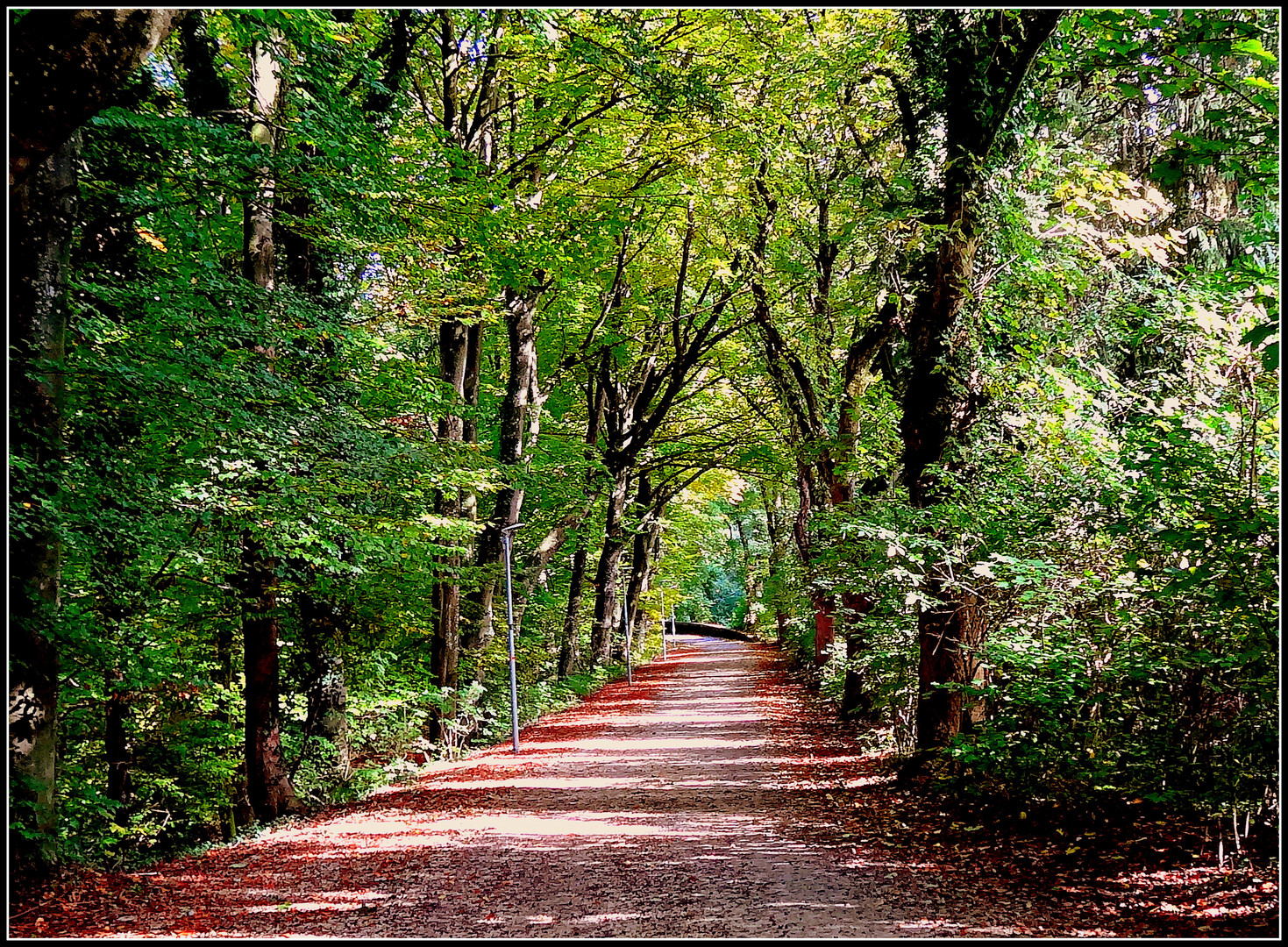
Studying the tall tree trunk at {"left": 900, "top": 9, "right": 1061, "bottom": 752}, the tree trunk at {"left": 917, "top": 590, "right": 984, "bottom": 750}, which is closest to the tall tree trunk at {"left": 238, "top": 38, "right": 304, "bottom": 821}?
the tall tree trunk at {"left": 900, "top": 9, "right": 1061, "bottom": 752}

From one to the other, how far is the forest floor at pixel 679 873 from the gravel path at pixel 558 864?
26 millimetres

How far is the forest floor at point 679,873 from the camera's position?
470 cm

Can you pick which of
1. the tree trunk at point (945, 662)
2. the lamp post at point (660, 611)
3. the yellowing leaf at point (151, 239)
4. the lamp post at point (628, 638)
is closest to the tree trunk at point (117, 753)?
the yellowing leaf at point (151, 239)

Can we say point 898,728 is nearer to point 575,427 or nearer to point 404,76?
point 404,76

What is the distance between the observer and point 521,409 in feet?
47.9

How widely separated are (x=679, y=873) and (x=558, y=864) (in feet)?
3.62

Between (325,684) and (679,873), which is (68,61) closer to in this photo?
(679,873)

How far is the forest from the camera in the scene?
5113 mm

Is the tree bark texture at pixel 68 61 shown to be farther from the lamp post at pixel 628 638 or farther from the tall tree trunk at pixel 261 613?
the lamp post at pixel 628 638

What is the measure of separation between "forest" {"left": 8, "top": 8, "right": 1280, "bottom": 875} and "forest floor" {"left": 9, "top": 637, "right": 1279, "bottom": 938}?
1.69 feet

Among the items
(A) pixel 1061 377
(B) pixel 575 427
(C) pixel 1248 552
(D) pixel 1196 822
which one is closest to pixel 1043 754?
(D) pixel 1196 822

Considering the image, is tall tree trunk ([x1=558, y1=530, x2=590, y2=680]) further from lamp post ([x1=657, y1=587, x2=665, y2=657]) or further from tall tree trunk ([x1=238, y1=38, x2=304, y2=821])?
lamp post ([x1=657, y1=587, x2=665, y2=657])

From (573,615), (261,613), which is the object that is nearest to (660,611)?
(573,615)

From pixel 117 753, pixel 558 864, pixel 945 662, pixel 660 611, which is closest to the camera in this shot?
pixel 558 864
